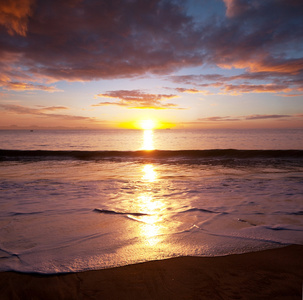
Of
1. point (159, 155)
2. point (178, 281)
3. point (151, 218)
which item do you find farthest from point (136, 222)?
point (159, 155)

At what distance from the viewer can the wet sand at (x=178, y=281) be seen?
7.67ft

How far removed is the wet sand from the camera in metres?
2.34

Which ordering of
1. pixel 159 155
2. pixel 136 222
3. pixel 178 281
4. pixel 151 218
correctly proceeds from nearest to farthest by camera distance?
1. pixel 178 281
2. pixel 136 222
3. pixel 151 218
4. pixel 159 155

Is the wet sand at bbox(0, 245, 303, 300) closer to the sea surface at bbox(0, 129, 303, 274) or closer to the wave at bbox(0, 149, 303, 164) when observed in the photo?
the sea surface at bbox(0, 129, 303, 274)

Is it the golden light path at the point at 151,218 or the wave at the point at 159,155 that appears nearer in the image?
the golden light path at the point at 151,218

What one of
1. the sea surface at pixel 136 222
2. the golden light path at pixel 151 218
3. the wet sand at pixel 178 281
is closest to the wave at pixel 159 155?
the sea surface at pixel 136 222

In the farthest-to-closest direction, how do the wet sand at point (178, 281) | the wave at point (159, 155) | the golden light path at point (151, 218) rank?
the wave at point (159, 155), the golden light path at point (151, 218), the wet sand at point (178, 281)

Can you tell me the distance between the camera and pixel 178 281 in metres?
2.54

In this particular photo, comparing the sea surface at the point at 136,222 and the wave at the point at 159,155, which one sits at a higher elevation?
the wave at the point at 159,155

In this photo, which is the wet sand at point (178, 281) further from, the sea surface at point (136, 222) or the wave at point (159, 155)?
the wave at point (159, 155)

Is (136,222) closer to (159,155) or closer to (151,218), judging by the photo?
(151,218)

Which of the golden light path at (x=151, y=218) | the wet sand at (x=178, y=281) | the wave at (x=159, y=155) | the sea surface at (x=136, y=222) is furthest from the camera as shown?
the wave at (x=159, y=155)

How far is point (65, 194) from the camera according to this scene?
21.3ft

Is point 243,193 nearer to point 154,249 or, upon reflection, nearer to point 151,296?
point 154,249
